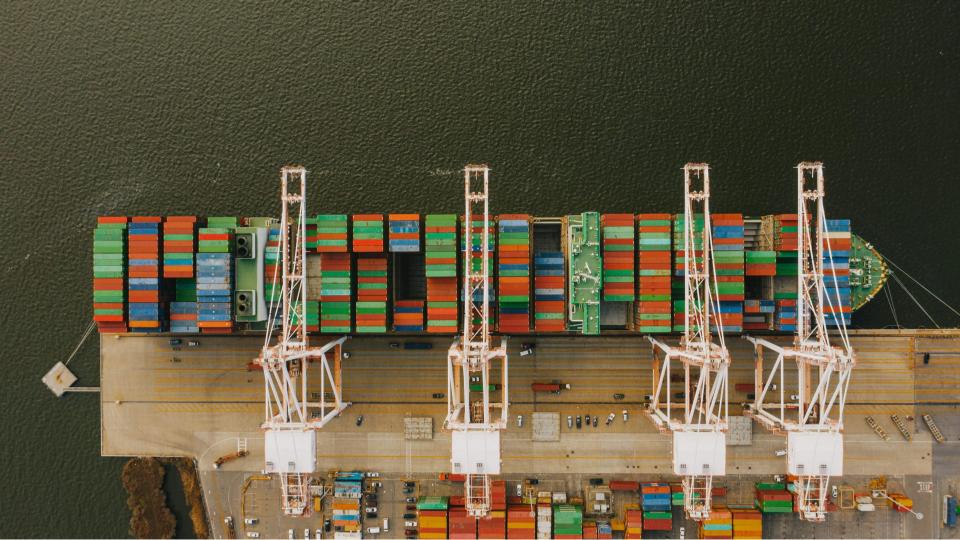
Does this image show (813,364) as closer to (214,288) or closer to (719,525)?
(719,525)

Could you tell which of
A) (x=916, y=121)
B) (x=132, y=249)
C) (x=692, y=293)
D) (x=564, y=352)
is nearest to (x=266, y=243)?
(x=132, y=249)

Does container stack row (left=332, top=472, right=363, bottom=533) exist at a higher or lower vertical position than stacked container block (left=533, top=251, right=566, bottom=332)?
lower

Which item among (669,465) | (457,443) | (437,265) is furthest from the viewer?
(669,465)

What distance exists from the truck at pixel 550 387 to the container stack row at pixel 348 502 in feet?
68.3

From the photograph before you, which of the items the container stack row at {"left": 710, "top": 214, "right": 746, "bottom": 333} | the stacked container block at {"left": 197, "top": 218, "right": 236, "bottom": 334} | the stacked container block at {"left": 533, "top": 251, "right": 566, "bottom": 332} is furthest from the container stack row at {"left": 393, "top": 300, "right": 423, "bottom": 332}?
Answer: the container stack row at {"left": 710, "top": 214, "right": 746, "bottom": 333}

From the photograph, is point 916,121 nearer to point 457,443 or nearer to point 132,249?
point 457,443

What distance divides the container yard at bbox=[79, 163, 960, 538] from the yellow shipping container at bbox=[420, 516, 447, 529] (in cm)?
21

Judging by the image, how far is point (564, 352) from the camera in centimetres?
4925

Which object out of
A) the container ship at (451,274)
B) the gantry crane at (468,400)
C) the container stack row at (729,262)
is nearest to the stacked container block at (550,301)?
the container ship at (451,274)

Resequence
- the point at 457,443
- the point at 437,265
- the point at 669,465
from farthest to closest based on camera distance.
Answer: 1. the point at 669,465
2. the point at 437,265
3. the point at 457,443

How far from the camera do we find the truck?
48.6 m

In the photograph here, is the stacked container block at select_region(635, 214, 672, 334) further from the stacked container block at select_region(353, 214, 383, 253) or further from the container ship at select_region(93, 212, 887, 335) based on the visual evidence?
the stacked container block at select_region(353, 214, 383, 253)

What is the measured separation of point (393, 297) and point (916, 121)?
5837cm

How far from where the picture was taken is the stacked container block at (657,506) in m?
48.1
